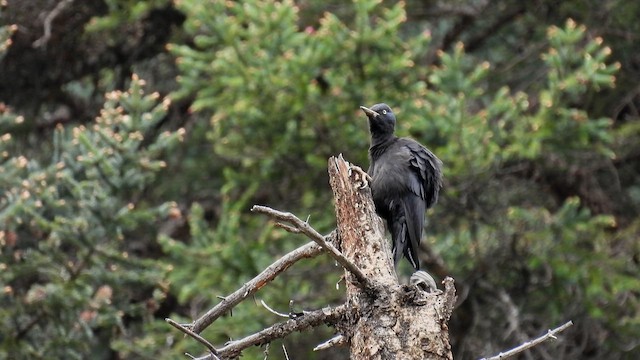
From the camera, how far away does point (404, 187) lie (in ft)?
19.9

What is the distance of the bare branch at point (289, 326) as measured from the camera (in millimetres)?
4320

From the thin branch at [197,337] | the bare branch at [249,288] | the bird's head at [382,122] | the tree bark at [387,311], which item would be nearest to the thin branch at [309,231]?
Result: the tree bark at [387,311]

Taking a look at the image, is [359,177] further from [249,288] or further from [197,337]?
[197,337]

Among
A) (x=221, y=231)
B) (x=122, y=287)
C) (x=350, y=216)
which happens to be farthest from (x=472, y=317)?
(x=350, y=216)

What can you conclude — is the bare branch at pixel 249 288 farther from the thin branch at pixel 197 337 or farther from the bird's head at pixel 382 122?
the bird's head at pixel 382 122

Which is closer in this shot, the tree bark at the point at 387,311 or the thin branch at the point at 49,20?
the tree bark at the point at 387,311

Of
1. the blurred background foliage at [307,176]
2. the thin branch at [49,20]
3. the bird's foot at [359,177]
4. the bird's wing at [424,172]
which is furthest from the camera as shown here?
the thin branch at [49,20]

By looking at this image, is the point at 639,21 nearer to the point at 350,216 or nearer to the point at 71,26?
the point at 71,26

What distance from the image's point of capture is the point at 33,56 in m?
10.8

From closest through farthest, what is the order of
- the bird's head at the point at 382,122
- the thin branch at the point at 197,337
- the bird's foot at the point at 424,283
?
1. the thin branch at the point at 197,337
2. the bird's foot at the point at 424,283
3. the bird's head at the point at 382,122

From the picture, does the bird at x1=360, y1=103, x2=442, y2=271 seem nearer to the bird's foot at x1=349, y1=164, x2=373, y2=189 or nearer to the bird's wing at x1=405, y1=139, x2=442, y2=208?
the bird's wing at x1=405, y1=139, x2=442, y2=208

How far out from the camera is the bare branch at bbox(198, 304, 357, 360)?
170 inches

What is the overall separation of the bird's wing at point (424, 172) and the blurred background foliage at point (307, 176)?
6.51 feet

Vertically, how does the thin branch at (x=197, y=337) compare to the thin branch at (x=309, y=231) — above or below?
below
